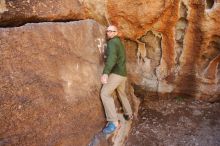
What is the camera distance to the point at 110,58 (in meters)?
5.31

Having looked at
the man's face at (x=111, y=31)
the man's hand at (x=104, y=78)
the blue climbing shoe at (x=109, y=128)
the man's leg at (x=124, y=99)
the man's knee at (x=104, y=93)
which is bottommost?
the blue climbing shoe at (x=109, y=128)

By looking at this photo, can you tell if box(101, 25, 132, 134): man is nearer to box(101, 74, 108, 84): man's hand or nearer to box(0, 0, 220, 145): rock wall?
box(101, 74, 108, 84): man's hand

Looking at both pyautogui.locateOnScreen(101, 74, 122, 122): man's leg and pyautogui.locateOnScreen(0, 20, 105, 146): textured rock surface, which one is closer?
pyautogui.locateOnScreen(0, 20, 105, 146): textured rock surface

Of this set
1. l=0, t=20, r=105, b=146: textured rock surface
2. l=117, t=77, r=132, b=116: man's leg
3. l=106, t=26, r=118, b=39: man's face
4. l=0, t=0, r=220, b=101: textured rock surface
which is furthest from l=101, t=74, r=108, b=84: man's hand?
l=0, t=0, r=220, b=101: textured rock surface

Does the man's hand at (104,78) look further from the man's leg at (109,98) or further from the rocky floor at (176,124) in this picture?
the rocky floor at (176,124)

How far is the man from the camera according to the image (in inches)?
210

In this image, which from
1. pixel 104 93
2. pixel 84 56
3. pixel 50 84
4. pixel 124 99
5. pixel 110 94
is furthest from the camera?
pixel 124 99

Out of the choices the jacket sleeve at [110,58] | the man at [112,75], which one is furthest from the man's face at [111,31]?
the jacket sleeve at [110,58]

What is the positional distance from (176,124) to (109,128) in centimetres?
162

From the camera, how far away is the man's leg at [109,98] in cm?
543

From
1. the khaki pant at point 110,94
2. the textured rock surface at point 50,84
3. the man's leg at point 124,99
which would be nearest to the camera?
the textured rock surface at point 50,84

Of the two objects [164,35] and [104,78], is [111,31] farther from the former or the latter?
[164,35]

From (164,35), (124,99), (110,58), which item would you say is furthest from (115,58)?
(164,35)

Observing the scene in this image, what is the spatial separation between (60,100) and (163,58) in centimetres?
290
